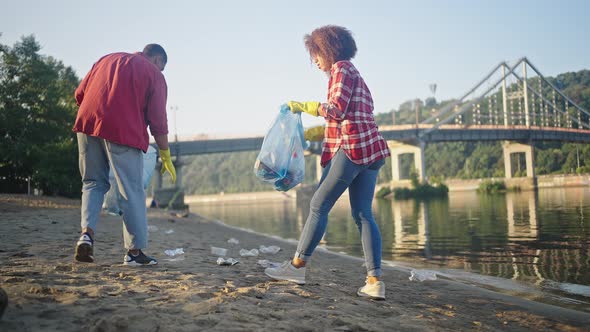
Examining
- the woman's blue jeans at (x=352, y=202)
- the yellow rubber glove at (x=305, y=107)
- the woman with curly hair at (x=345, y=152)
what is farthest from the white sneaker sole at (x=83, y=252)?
the yellow rubber glove at (x=305, y=107)

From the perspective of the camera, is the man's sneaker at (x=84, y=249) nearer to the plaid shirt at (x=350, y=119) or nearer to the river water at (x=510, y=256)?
the plaid shirt at (x=350, y=119)

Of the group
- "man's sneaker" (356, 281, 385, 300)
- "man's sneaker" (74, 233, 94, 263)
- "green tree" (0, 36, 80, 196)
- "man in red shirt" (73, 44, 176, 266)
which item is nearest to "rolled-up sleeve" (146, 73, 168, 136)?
"man in red shirt" (73, 44, 176, 266)

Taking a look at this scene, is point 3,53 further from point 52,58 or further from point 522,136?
point 522,136

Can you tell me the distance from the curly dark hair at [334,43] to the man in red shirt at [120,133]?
1254mm

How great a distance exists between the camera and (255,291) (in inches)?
102

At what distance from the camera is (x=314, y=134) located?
11.1 feet

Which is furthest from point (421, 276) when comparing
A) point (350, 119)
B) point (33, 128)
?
point (33, 128)

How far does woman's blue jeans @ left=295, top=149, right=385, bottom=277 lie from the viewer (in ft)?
9.50

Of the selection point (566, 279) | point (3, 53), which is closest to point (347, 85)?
point (566, 279)

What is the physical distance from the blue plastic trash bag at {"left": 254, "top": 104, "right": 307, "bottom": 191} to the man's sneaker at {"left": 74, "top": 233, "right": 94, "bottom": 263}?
1284mm

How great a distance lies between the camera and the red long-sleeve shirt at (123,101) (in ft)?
10.2

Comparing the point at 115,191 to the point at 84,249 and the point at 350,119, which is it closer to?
the point at 84,249

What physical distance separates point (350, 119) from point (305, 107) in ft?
1.33

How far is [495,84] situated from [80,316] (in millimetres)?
58104
